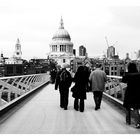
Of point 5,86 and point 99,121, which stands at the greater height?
point 5,86

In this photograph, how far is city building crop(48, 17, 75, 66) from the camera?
173625 millimetres

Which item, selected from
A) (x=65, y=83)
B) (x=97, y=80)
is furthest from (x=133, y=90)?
(x=65, y=83)

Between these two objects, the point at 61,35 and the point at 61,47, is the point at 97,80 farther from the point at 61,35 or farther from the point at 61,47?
the point at 61,35

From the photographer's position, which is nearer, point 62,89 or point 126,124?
point 126,124

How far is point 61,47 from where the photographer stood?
6914 inches

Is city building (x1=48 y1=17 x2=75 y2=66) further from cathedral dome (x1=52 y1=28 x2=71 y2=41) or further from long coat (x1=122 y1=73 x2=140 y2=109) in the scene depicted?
long coat (x1=122 y1=73 x2=140 y2=109)

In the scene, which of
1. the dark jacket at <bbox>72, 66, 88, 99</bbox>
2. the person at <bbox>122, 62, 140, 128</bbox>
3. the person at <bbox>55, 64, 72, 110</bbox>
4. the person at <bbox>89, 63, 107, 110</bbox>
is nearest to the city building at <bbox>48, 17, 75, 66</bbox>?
the person at <bbox>55, 64, 72, 110</bbox>

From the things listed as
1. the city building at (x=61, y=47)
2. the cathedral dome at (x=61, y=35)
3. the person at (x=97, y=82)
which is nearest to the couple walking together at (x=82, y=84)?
the person at (x=97, y=82)

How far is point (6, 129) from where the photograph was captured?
7844mm

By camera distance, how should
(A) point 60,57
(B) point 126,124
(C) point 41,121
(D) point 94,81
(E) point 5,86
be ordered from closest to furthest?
(B) point 126,124
(C) point 41,121
(E) point 5,86
(D) point 94,81
(A) point 60,57
